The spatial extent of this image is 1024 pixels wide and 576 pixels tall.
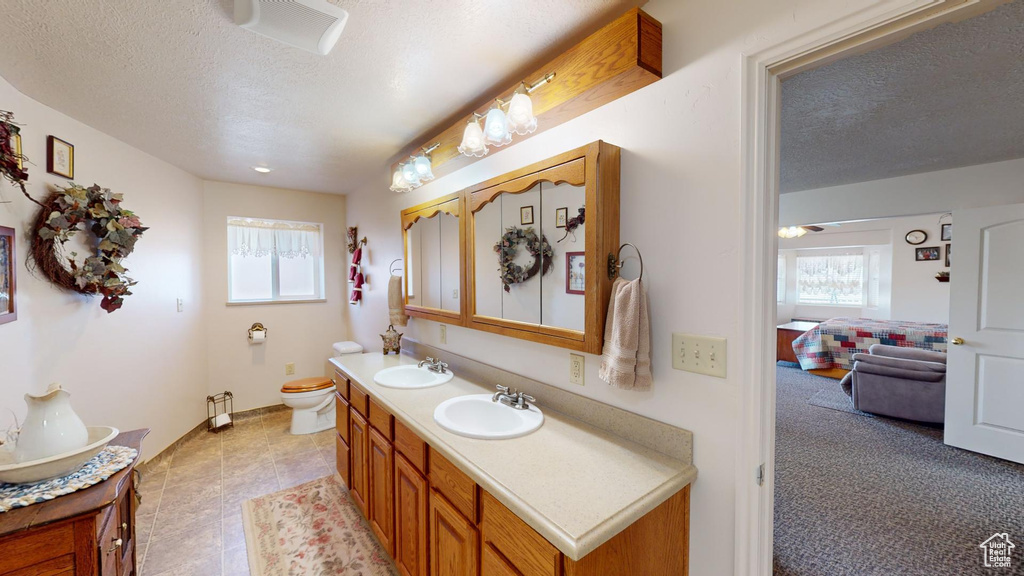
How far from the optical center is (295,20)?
47.6 inches

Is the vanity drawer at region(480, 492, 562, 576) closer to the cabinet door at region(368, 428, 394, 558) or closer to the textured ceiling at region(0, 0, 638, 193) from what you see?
the cabinet door at region(368, 428, 394, 558)

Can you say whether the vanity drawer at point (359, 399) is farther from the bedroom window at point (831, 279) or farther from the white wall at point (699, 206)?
the bedroom window at point (831, 279)

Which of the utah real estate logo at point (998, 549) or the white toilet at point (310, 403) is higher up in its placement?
the white toilet at point (310, 403)

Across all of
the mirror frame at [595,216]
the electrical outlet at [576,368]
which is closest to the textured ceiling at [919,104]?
the mirror frame at [595,216]

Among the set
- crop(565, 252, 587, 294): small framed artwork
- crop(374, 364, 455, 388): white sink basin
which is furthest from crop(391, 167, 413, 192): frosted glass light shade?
crop(565, 252, 587, 294): small framed artwork

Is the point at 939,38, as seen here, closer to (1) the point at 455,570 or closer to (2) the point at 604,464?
(2) the point at 604,464

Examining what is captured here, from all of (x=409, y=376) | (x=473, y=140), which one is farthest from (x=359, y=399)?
(x=473, y=140)

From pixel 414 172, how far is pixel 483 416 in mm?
1490

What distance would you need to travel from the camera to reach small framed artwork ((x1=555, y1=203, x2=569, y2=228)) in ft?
4.71

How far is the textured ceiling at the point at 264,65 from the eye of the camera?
1229 millimetres

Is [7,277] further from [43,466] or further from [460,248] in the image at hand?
[460,248]

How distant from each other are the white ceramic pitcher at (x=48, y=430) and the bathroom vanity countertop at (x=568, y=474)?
3.34ft

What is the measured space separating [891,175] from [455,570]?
4789 millimetres

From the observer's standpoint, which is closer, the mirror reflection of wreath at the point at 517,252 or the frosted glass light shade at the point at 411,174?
the mirror reflection of wreath at the point at 517,252
